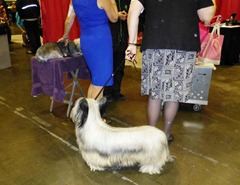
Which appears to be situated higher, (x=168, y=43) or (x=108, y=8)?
(x=108, y=8)

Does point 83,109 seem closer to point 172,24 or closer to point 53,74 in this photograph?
point 172,24

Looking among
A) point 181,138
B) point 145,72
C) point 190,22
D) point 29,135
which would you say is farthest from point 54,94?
point 190,22

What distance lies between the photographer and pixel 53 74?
2.55 m

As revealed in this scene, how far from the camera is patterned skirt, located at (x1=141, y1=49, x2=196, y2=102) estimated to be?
6.10ft

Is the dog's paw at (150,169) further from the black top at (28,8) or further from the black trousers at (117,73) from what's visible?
the black top at (28,8)

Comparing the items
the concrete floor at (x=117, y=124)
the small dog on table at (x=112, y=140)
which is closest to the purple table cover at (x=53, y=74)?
the concrete floor at (x=117, y=124)

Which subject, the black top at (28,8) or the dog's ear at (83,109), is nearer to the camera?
the dog's ear at (83,109)

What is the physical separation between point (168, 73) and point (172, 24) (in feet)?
1.11

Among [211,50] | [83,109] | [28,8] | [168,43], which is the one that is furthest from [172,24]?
[28,8]

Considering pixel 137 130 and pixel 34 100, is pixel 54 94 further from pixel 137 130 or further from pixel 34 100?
pixel 137 130

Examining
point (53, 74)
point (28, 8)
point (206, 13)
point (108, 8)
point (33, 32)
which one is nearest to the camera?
point (206, 13)

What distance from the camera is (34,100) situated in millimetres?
3242

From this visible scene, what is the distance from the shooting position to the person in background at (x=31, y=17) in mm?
5025

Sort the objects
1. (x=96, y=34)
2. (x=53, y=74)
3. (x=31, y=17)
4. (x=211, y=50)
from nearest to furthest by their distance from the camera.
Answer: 1. (x=96, y=34)
2. (x=53, y=74)
3. (x=211, y=50)
4. (x=31, y=17)
